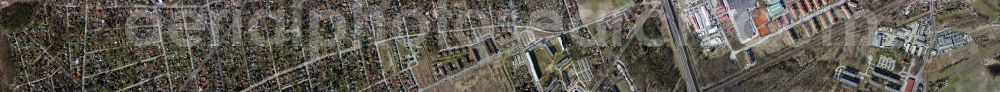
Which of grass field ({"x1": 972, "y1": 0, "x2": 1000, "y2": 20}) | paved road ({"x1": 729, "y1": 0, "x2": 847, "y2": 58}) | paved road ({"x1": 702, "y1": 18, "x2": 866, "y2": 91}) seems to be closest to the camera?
grass field ({"x1": 972, "y1": 0, "x2": 1000, "y2": 20})

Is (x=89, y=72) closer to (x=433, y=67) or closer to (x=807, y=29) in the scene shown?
(x=433, y=67)

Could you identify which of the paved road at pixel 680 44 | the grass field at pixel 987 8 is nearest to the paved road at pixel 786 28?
the paved road at pixel 680 44

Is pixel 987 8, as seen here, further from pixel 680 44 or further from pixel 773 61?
pixel 680 44

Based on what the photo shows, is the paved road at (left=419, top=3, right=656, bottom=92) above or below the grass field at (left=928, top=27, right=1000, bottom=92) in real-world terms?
above

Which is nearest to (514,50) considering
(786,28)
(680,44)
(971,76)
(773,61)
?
(680,44)

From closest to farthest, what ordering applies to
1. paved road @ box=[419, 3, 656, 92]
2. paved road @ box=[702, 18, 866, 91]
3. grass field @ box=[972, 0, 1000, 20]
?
grass field @ box=[972, 0, 1000, 20], paved road @ box=[419, 3, 656, 92], paved road @ box=[702, 18, 866, 91]

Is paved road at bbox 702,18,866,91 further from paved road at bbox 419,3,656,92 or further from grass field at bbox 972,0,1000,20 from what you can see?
grass field at bbox 972,0,1000,20

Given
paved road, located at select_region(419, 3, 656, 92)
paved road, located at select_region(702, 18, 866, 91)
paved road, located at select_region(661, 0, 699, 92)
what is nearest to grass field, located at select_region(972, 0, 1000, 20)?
paved road, located at select_region(702, 18, 866, 91)

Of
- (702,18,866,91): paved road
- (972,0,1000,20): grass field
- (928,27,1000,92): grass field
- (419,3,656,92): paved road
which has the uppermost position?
(419,3,656,92): paved road

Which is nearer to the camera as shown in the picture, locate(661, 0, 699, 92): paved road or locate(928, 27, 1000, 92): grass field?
locate(928, 27, 1000, 92): grass field

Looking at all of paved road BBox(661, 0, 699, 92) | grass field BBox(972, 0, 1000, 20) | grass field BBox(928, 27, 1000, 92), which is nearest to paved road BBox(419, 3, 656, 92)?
paved road BBox(661, 0, 699, 92)
